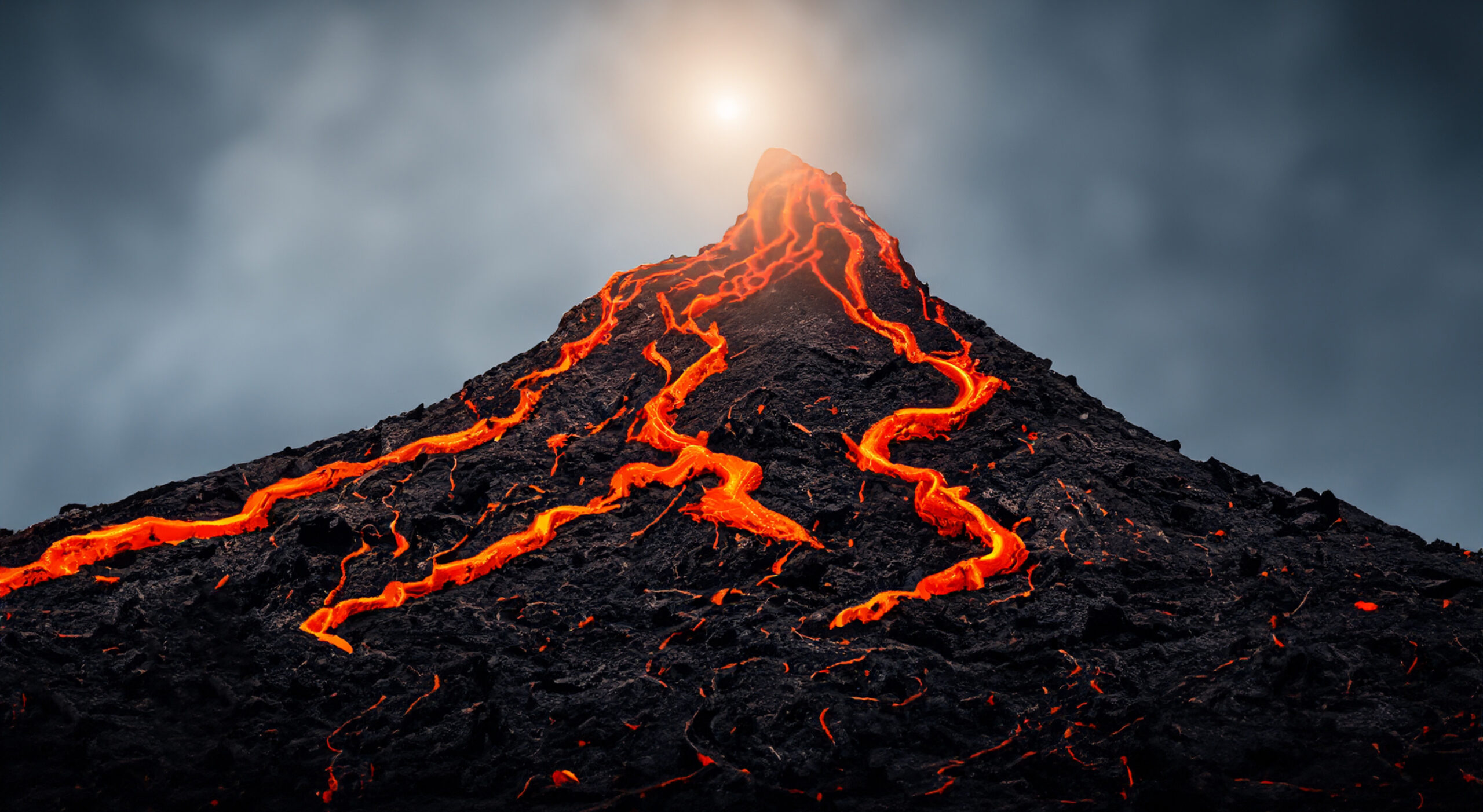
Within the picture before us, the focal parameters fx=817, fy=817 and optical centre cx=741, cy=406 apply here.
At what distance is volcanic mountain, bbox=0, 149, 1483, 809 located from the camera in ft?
35.3

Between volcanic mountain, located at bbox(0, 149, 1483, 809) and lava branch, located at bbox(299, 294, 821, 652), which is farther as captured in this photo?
lava branch, located at bbox(299, 294, 821, 652)

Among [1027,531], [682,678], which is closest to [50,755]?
[682,678]

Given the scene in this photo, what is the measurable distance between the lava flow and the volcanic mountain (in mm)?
102

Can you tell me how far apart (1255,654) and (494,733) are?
1144 centimetres

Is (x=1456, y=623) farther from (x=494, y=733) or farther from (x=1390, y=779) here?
(x=494, y=733)

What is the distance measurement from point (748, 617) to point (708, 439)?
7415 mm

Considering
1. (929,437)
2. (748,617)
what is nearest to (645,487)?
(748,617)

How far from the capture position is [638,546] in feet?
56.6

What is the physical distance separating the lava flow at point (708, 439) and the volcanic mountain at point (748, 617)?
0.10 meters

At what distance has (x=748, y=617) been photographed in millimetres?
14281

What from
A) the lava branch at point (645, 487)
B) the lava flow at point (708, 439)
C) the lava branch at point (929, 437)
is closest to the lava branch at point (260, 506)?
the lava flow at point (708, 439)

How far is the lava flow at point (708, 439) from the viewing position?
16422 mm

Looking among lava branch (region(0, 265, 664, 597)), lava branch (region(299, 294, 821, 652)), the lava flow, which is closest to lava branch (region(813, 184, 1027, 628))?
the lava flow

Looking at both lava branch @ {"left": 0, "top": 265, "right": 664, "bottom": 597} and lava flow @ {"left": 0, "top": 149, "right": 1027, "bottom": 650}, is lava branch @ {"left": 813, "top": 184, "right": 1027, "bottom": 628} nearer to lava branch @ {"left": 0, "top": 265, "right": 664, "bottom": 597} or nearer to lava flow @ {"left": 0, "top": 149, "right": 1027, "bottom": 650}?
lava flow @ {"left": 0, "top": 149, "right": 1027, "bottom": 650}
